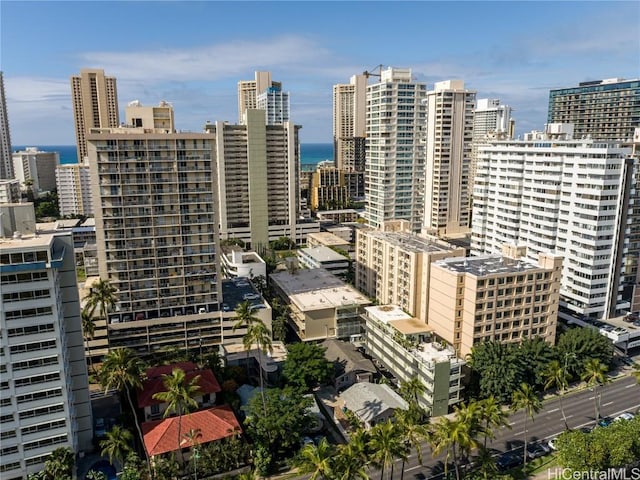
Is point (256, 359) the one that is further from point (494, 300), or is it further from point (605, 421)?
point (605, 421)

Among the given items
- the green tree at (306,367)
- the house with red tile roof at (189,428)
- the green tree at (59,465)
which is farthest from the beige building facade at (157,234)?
the green tree at (59,465)

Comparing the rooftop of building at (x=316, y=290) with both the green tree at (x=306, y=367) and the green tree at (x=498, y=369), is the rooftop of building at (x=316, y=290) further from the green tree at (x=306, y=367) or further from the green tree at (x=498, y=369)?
the green tree at (x=498, y=369)

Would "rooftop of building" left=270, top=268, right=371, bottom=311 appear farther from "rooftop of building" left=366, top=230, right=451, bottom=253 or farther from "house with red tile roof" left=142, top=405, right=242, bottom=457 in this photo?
"house with red tile roof" left=142, top=405, right=242, bottom=457

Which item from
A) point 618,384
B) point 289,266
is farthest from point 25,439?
point 618,384

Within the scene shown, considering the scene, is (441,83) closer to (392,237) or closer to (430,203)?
(430,203)

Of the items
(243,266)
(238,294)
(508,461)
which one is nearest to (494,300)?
(508,461)

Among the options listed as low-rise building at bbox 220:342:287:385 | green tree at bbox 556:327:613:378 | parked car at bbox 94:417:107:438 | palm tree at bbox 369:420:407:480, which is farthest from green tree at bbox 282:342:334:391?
green tree at bbox 556:327:613:378
